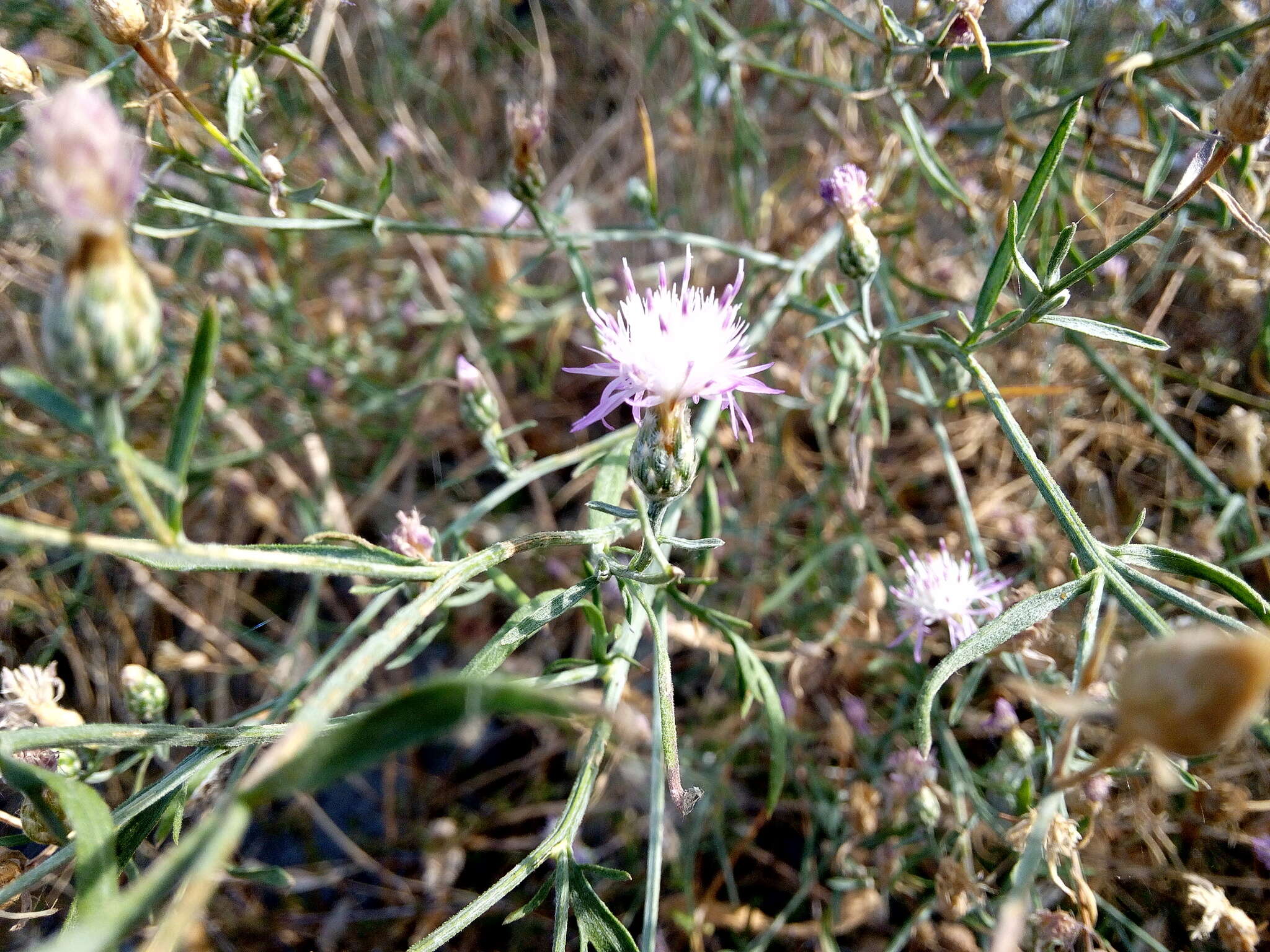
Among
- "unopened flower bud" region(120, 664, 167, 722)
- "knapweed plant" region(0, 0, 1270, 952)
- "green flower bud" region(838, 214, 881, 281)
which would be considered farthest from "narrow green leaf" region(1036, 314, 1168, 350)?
"unopened flower bud" region(120, 664, 167, 722)

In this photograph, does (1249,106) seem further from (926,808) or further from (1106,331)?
(926,808)

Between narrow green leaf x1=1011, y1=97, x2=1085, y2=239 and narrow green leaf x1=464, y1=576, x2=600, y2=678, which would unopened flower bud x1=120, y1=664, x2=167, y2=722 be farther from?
narrow green leaf x1=1011, y1=97, x2=1085, y2=239

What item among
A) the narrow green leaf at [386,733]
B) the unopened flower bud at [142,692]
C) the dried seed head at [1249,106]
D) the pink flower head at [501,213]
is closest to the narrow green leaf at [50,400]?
the narrow green leaf at [386,733]

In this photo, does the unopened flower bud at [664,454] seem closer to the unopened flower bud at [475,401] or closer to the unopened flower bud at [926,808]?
the unopened flower bud at [475,401]

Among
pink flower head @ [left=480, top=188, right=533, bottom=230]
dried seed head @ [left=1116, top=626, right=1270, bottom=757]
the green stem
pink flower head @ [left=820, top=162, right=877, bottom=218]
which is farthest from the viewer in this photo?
pink flower head @ [left=480, top=188, right=533, bottom=230]

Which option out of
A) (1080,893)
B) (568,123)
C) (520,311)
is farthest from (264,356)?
(1080,893)

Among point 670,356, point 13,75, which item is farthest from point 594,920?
point 13,75
